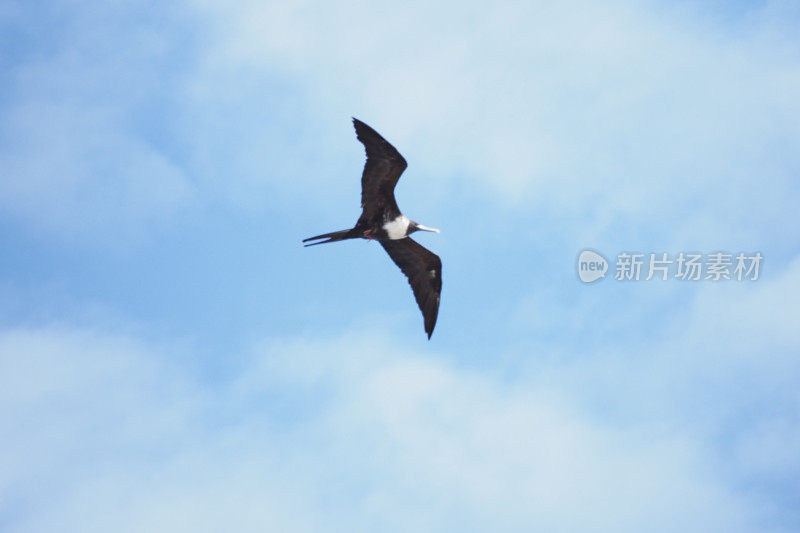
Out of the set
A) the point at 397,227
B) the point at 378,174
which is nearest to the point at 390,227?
the point at 397,227

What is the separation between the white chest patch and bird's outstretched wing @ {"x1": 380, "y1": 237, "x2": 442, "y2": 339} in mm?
501

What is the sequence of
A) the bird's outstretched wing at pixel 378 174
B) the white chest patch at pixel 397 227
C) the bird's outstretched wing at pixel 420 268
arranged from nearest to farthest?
the bird's outstretched wing at pixel 378 174, the white chest patch at pixel 397 227, the bird's outstretched wing at pixel 420 268

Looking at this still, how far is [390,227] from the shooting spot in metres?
28.8

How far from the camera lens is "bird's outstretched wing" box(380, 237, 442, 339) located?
29656 millimetres

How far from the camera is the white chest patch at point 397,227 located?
2873 centimetres

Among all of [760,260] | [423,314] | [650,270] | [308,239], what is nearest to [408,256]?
[423,314]

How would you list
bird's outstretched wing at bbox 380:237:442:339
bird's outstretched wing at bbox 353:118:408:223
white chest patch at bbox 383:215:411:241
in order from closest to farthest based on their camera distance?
bird's outstretched wing at bbox 353:118:408:223, white chest patch at bbox 383:215:411:241, bird's outstretched wing at bbox 380:237:442:339

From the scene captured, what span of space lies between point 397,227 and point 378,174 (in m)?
1.57

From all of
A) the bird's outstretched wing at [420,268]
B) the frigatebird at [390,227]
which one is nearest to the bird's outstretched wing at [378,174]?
the frigatebird at [390,227]

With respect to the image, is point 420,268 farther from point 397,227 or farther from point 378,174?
point 378,174

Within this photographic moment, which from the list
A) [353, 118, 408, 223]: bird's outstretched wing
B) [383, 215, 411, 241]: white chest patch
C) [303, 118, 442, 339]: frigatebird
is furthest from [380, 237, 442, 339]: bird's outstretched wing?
[353, 118, 408, 223]: bird's outstretched wing

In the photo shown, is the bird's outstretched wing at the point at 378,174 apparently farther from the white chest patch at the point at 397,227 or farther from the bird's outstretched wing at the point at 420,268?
the bird's outstretched wing at the point at 420,268

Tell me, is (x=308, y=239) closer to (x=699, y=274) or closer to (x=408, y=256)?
(x=408, y=256)

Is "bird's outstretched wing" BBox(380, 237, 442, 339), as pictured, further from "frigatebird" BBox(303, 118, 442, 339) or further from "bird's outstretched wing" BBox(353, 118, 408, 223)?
"bird's outstretched wing" BBox(353, 118, 408, 223)
